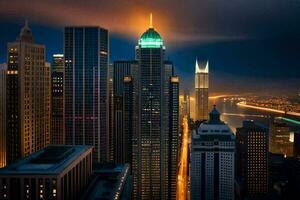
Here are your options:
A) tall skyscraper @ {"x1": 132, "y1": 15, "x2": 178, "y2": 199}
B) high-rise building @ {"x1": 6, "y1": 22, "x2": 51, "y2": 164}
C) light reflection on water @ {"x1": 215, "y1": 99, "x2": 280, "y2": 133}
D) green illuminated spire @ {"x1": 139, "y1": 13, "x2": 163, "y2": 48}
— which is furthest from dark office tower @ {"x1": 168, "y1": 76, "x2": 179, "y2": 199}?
high-rise building @ {"x1": 6, "y1": 22, "x2": 51, "y2": 164}

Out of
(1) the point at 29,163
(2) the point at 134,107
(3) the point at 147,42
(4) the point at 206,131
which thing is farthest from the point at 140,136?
(1) the point at 29,163

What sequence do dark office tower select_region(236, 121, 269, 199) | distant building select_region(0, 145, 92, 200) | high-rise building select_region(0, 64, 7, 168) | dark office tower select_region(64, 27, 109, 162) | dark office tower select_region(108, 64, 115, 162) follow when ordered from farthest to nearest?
dark office tower select_region(108, 64, 115, 162) → dark office tower select_region(64, 27, 109, 162) → dark office tower select_region(236, 121, 269, 199) → high-rise building select_region(0, 64, 7, 168) → distant building select_region(0, 145, 92, 200)

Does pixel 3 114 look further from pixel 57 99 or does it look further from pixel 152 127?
pixel 152 127

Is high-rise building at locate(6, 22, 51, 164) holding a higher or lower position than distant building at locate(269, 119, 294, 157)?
higher

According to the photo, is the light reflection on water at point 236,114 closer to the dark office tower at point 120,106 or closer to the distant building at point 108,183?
the distant building at point 108,183

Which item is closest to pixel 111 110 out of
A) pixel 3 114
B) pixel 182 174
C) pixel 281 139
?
pixel 182 174

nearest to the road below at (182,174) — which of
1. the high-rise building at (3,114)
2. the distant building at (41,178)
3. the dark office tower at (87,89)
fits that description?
the dark office tower at (87,89)

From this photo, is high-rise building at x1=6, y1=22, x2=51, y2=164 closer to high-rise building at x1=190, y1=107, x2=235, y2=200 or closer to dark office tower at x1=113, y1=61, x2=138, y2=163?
dark office tower at x1=113, y1=61, x2=138, y2=163
